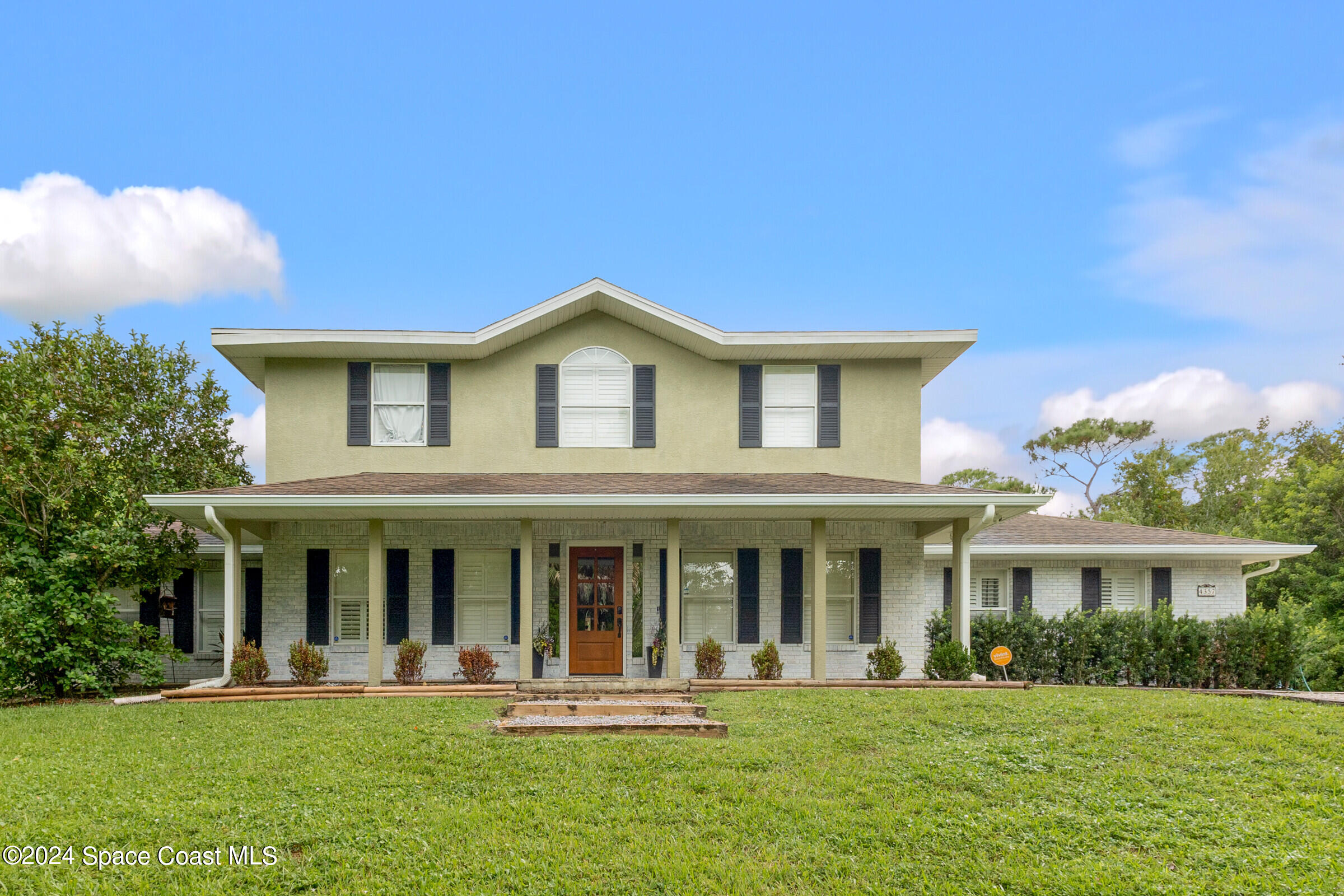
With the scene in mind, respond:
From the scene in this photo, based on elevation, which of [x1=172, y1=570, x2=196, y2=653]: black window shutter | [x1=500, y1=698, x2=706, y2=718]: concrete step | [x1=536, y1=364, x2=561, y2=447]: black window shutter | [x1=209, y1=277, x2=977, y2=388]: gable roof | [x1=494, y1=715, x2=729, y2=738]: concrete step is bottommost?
[x1=500, y1=698, x2=706, y2=718]: concrete step

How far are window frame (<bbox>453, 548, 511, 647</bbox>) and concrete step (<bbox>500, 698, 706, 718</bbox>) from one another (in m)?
3.29

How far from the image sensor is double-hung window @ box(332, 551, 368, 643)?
1424 centimetres

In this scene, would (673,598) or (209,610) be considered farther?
(209,610)

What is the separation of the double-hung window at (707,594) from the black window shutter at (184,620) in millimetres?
8604

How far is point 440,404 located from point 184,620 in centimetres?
606

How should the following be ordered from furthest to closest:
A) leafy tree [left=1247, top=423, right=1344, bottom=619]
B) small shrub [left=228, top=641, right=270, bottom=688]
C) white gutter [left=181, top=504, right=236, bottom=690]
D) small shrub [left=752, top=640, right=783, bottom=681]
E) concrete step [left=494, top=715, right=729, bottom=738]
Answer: leafy tree [left=1247, top=423, right=1344, bottom=619], small shrub [left=752, top=640, right=783, bottom=681], small shrub [left=228, top=641, right=270, bottom=688], white gutter [left=181, top=504, right=236, bottom=690], concrete step [left=494, top=715, right=729, bottom=738]

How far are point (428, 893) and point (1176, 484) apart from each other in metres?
37.1

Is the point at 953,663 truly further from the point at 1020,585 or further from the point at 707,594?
the point at 1020,585

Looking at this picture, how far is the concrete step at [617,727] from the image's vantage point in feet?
30.4

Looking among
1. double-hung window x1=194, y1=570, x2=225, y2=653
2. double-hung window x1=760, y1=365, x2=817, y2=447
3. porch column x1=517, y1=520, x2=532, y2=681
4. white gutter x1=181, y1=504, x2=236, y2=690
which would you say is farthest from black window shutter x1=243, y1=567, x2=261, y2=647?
double-hung window x1=760, y1=365, x2=817, y2=447

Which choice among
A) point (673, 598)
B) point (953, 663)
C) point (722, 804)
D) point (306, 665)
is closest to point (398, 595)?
point (306, 665)

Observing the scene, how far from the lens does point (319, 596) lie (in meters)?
14.2

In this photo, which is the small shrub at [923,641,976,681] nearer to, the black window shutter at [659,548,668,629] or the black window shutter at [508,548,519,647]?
the black window shutter at [659,548,668,629]

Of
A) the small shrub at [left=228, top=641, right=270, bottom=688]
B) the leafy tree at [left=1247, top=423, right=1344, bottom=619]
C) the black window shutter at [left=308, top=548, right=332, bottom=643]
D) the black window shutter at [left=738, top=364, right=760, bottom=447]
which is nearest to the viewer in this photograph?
the small shrub at [left=228, top=641, right=270, bottom=688]
